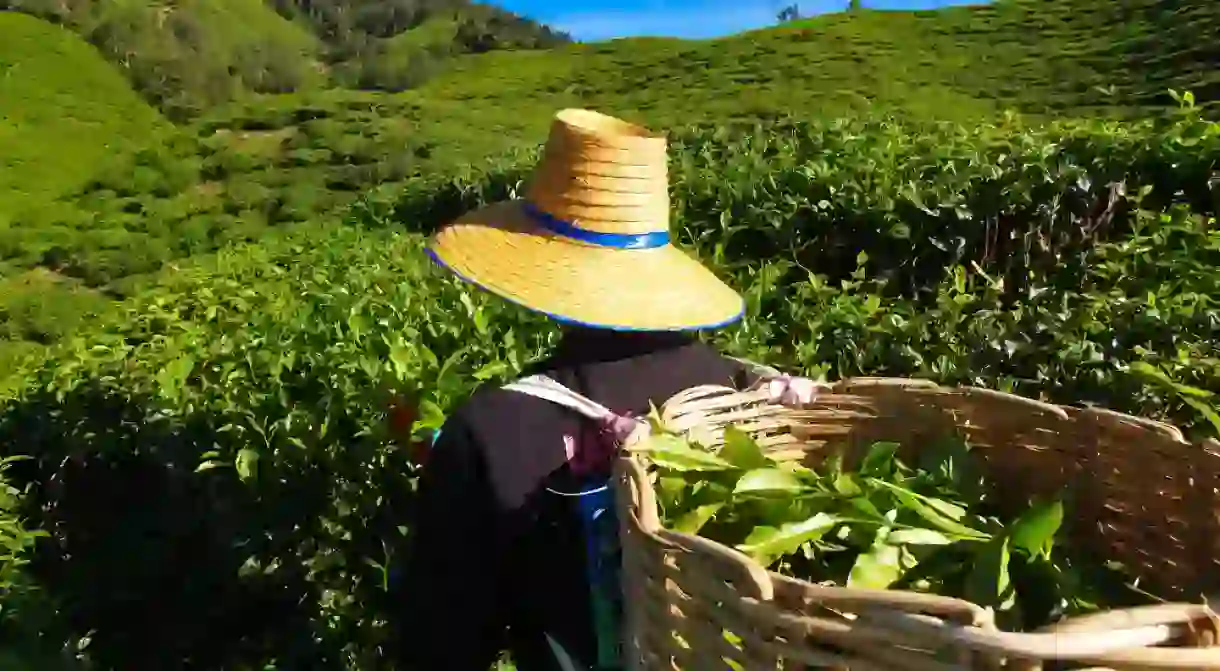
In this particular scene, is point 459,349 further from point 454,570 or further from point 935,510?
point 935,510

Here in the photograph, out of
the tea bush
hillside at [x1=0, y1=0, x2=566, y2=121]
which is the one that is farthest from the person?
hillside at [x1=0, y1=0, x2=566, y2=121]

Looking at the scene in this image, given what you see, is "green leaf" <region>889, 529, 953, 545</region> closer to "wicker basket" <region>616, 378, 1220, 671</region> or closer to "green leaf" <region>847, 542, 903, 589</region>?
"green leaf" <region>847, 542, 903, 589</region>

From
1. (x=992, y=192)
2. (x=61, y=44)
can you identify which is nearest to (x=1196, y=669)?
(x=992, y=192)

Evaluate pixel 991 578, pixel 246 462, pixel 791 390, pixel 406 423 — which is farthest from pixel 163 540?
pixel 991 578

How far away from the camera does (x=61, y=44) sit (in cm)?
2798

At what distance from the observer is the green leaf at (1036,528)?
110cm

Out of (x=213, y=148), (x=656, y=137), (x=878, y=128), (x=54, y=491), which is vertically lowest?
(x=213, y=148)

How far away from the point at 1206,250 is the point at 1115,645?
213 centimetres

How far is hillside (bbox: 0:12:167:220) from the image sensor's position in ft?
67.3

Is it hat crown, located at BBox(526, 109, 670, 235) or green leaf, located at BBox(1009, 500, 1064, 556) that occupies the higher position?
hat crown, located at BBox(526, 109, 670, 235)

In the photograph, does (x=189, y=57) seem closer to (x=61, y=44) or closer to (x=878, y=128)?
(x=61, y=44)

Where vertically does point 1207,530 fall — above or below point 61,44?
above

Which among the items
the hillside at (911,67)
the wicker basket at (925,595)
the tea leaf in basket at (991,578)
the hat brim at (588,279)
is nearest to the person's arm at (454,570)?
the hat brim at (588,279)

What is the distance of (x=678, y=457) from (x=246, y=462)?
6.01ft
